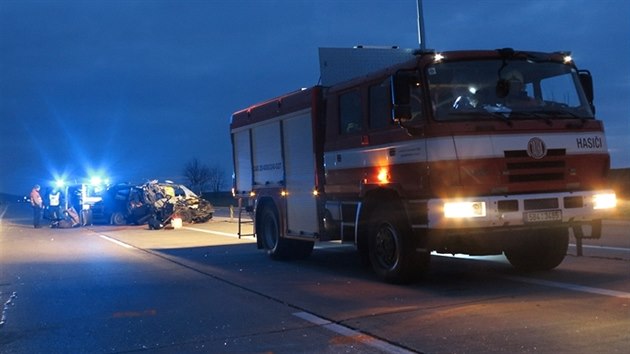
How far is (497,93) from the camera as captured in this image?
27.9 feet

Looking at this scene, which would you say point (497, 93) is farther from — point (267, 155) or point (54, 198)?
point (54, 198)

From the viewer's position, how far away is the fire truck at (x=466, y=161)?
8.10m

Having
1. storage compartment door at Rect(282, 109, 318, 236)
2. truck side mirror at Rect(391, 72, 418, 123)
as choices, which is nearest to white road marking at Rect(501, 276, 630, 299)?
truck side mirror at Rect(391, 72, 418, 123)

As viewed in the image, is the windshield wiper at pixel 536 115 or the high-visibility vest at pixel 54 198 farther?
the high-visibility vest at pixel 54 198

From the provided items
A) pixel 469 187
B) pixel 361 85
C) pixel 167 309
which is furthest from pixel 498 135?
pixel 167 309

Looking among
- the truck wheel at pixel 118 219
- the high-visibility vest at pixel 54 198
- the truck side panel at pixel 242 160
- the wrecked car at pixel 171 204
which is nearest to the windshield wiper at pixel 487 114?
the truck side panel at pixel 242 160

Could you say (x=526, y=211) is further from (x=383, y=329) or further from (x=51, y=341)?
(x=51, y=341)

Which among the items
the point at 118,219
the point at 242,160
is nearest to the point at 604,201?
the point at 242,160

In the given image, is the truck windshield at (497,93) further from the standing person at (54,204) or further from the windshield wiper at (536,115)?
the standing person at (54,204)

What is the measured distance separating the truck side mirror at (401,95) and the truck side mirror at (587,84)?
8.24ft

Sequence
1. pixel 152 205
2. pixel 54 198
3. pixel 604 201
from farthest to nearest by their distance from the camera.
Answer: pixel 54 198
pixel 152 205
pixel 604 201

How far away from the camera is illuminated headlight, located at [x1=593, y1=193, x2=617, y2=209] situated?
8.62 meters

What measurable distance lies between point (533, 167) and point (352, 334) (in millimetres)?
3366

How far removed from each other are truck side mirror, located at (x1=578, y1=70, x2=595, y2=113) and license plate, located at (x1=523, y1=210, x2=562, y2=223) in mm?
1689
